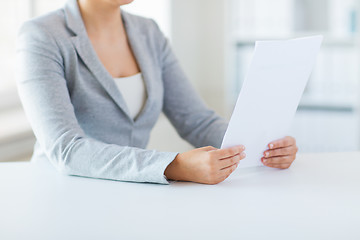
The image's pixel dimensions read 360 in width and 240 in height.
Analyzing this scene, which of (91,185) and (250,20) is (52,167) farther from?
(250,20)

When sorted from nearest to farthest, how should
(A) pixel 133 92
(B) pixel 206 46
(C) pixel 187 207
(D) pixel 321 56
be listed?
(C) pixel 187 207
(A) pixel 133 92
(D) pixel 321 56
(B) pixel 206 46

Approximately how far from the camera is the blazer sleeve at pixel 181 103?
68.8 inches

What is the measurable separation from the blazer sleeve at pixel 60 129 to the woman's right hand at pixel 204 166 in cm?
3

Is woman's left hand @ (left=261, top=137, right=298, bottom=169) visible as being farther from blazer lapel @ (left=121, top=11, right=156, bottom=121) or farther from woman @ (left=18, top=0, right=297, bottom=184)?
blazer lapel @ (left=121, top=11, right=156, bottom=121)

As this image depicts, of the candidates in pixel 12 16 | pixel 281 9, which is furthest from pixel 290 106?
pixel 281 9

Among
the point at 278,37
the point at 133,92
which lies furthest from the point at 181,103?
the point at 278,37

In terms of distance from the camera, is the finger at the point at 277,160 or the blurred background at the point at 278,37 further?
the blurred background at the point at 278,37

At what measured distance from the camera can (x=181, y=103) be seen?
1789 mm

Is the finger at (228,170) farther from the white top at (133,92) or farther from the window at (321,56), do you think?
the window at (321,56)

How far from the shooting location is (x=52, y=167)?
4.42 ft

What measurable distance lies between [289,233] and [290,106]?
475 millimetres

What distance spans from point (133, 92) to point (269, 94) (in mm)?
584

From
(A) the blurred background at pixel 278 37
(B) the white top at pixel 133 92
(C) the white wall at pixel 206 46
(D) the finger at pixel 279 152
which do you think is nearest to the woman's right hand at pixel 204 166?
(D) the finger at pixel 279 152

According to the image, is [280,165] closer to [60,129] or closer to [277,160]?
[277,160]
